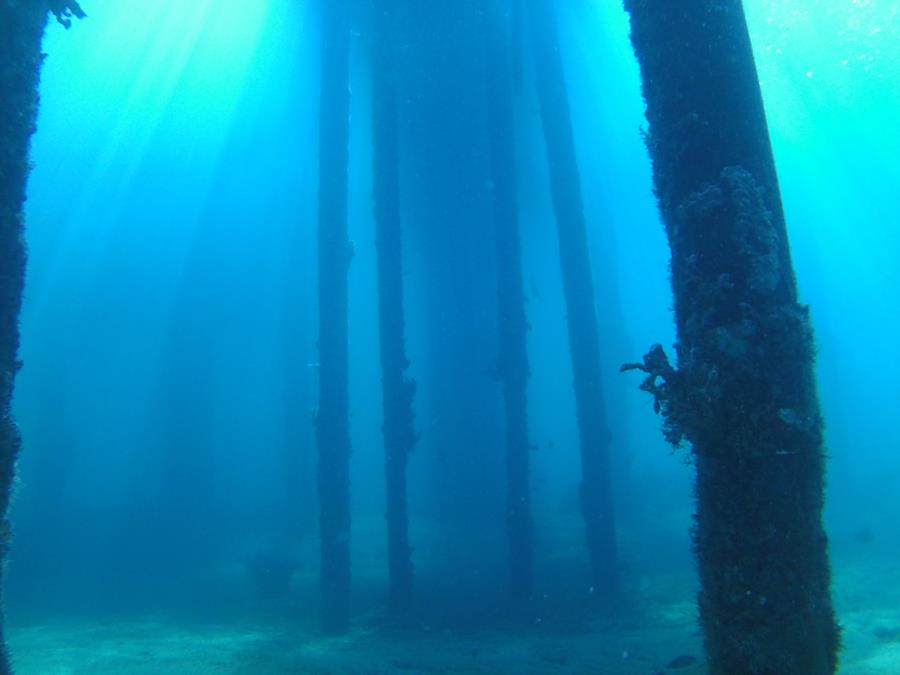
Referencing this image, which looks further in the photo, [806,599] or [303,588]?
[303,588]

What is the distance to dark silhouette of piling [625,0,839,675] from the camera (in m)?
2.43

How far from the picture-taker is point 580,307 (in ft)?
39.6

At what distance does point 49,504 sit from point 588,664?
30.3m

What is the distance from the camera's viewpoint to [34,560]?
2147 centimetres

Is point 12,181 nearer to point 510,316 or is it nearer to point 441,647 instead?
point 441,647

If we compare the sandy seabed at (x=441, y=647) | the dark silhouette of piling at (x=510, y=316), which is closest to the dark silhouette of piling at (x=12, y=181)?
the sandy seabed at (x=441, y=647)

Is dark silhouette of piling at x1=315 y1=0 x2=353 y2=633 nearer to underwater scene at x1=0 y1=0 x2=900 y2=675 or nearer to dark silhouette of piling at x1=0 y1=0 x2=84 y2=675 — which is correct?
underwater scene at x1=0 y1=0 x2=900 y2=675

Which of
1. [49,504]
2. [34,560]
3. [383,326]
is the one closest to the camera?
[383,326]

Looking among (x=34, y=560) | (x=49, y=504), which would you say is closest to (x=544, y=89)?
(x=34, y=560)

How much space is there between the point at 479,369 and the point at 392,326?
3.72 meters

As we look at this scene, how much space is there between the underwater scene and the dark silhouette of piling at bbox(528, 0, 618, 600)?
59 millimetres

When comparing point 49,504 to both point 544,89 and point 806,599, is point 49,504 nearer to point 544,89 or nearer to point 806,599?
point 544,89

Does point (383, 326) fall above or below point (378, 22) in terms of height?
below

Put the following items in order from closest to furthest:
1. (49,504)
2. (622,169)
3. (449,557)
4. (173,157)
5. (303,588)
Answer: (449,557)
(303,588)
(49,504)
(173,157)
(622,169)
